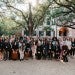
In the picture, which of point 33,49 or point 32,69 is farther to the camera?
point 33,49

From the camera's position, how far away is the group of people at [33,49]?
23578 millimetres

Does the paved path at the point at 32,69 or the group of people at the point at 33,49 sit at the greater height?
the group of people at the point at 33,49

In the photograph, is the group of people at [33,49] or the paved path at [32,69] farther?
the group of people at [33,49]

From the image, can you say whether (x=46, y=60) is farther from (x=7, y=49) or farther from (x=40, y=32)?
(x=40, y=32)

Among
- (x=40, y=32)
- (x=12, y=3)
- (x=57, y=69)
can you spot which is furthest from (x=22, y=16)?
(x=57, y=69)

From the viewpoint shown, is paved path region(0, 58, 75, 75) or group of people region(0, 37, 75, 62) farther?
group of people region(0, 37, 75, 62)

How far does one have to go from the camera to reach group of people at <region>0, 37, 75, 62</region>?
2358 centimetres

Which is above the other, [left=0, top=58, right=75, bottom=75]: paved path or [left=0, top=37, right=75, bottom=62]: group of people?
[left=0, top=37, right=75, bottom=62]: group of people

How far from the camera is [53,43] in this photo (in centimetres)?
2456

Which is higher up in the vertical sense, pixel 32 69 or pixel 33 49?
pixel 33 49

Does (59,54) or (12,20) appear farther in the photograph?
(12,20)

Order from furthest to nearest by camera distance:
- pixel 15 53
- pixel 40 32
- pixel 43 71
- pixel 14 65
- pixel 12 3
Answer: pixel 40 32
pixel 12 3
pixel 15 53
pixel 14 65
pixel 43 71

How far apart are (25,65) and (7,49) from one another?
333 centimetres

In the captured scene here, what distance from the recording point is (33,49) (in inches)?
997
